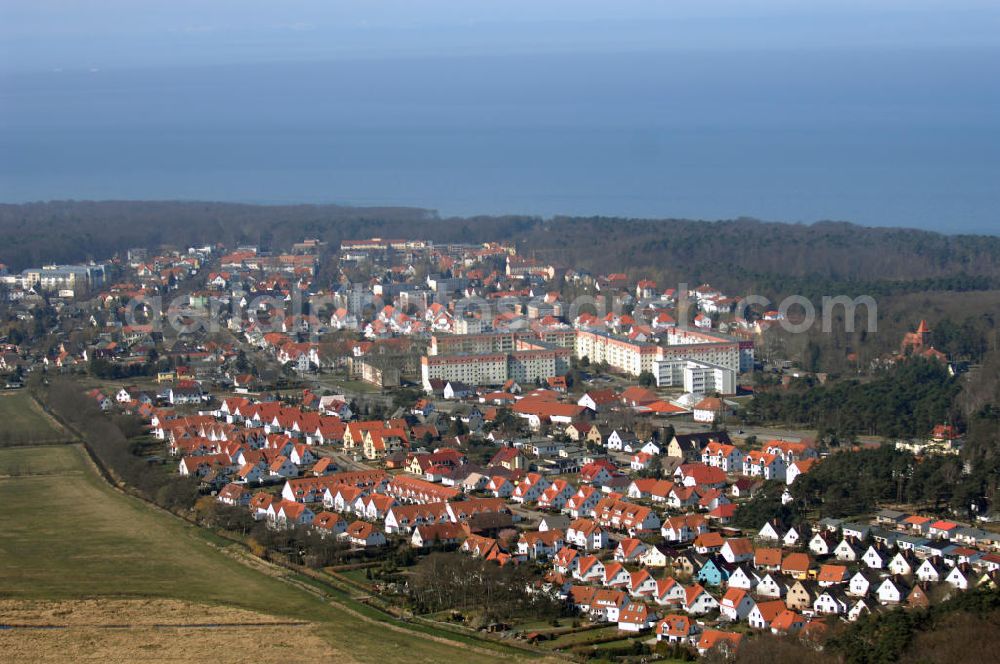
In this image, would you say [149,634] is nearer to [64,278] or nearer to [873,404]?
[873,404]

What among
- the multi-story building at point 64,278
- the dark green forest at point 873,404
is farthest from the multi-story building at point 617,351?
the multi-story building at point 64,278

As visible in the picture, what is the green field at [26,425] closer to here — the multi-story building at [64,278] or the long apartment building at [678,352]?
the long apartment building at [678,352]

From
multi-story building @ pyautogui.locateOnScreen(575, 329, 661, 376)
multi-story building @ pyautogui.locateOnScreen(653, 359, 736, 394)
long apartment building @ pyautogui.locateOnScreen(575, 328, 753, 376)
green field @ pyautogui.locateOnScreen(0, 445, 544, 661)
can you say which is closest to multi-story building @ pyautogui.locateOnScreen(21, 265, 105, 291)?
multi-story building @ pyautogui.locateOnScreen(575, 329, 661, 376)

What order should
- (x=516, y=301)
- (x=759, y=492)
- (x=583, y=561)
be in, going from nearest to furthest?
(x=583, y=561)
(x=759, y=492)
(x=516, y=301)

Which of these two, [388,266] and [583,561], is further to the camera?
[388,266]

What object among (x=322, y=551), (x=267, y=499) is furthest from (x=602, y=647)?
(x=267, y=499)

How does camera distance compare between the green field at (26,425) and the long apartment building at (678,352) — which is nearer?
the green field at (26,425)

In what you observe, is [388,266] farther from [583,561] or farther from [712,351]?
[583,561]
